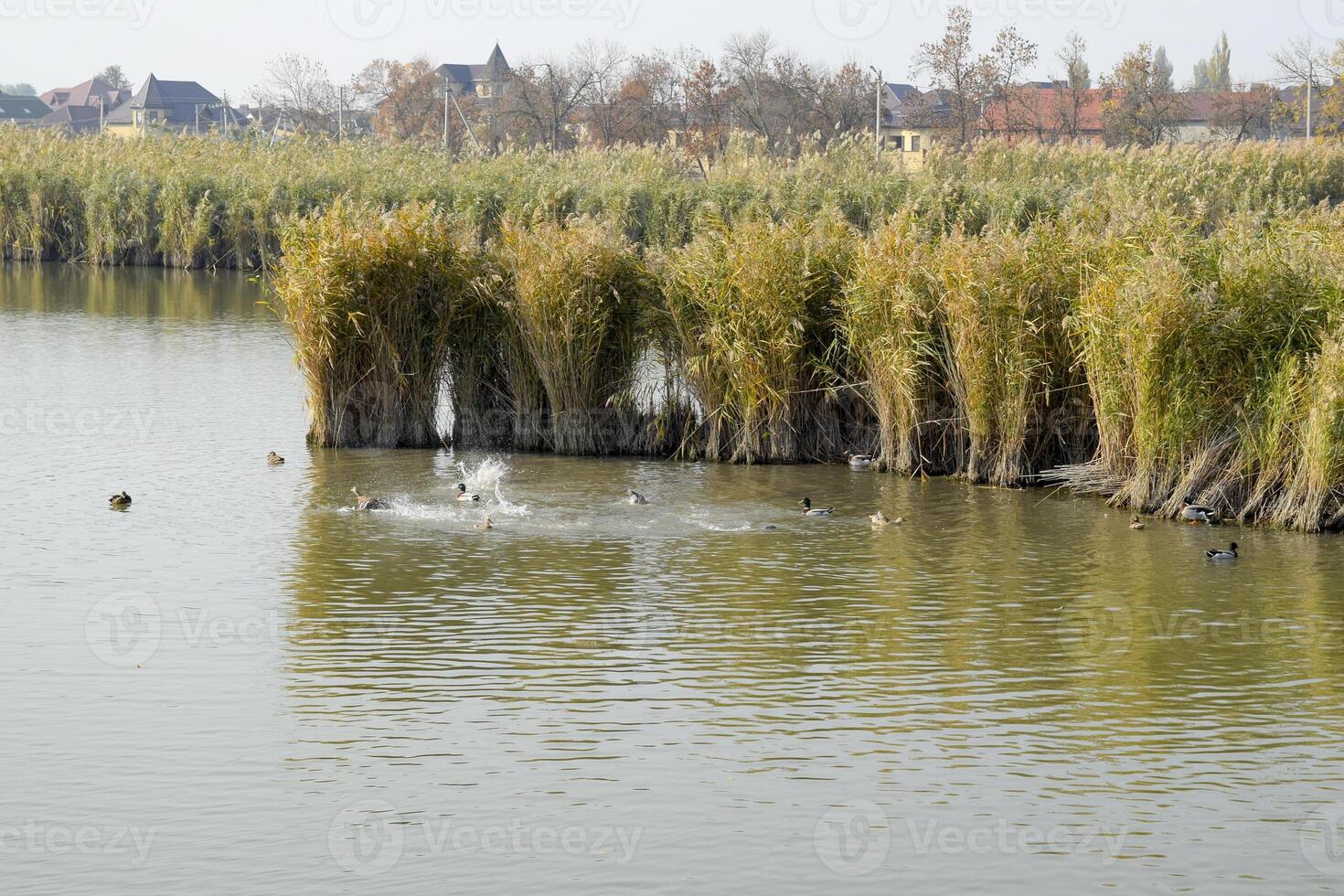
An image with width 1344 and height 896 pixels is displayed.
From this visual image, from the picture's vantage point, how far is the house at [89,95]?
182000mm

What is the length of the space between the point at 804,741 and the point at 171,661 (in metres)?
4.41

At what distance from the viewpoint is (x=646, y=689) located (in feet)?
32.9

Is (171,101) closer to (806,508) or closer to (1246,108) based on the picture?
(1246,108)

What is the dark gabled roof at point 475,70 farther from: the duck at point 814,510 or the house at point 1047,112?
the duck at point 814,510

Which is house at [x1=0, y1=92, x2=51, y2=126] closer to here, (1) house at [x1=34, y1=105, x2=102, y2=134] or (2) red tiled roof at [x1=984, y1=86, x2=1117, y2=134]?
→ (1) house at [x1=34, y1=105, x2=102, y2=134]

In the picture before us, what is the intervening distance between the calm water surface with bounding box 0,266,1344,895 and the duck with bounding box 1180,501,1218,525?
11.4 inches

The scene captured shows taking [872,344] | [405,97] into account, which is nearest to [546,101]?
[405,97]

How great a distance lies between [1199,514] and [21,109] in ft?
602

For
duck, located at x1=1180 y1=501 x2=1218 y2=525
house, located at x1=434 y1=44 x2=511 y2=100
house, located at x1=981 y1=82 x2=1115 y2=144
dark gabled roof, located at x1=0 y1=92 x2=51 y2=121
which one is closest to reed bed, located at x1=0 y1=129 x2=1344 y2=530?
duck, located at x1=1180 y1=501 x2=1218 y2=525

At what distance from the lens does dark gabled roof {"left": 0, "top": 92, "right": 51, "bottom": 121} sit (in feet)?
572

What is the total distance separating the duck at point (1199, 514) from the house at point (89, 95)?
182 metres

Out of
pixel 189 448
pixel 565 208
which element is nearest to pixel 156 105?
pixel 565 208

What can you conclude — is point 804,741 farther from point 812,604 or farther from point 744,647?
point 812,604

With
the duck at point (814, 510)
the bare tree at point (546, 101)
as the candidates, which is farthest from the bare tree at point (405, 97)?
the duck at point (814, 510)
